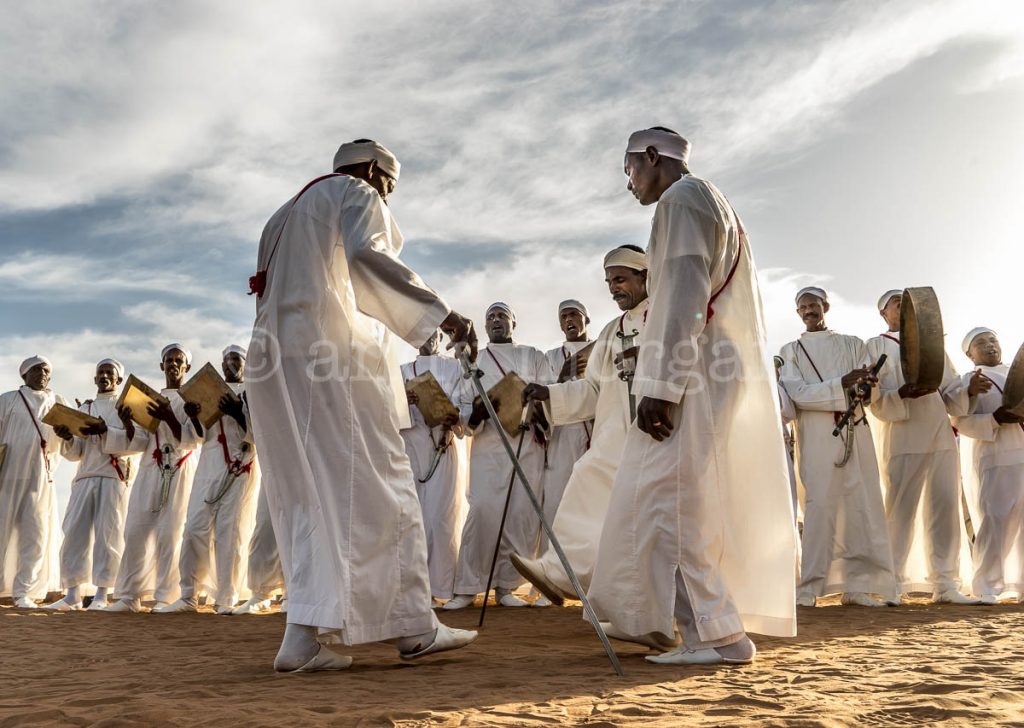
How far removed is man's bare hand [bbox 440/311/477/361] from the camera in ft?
13.9

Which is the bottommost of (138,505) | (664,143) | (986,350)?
(138,505)

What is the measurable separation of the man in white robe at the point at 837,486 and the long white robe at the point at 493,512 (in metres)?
2.41

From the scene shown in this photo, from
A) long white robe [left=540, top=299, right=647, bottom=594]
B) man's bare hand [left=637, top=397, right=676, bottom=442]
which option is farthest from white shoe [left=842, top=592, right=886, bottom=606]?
man's bare hand [left=637, top=397, right=676, bottom=442]

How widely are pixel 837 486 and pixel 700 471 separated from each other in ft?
14.4

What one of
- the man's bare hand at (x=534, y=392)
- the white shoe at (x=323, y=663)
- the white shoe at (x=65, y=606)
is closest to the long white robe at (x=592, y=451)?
the man's bare hand at (x=534, y=392)

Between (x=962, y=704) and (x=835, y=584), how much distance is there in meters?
5.06

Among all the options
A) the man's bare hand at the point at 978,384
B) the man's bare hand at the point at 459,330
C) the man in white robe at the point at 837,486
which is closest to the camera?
the man's bare hand at the point at 459,330

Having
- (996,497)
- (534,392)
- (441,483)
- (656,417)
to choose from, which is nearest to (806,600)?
(996,497)

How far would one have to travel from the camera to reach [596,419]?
5766 mm

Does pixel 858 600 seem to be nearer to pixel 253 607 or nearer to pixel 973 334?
pixel 973 334

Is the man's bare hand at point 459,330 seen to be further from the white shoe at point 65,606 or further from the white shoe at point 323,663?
the white shoe at point 65,606

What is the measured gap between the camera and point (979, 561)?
26.5 feet

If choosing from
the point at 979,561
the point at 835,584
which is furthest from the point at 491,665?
the point at 979,561

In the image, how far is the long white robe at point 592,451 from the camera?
543 cm
